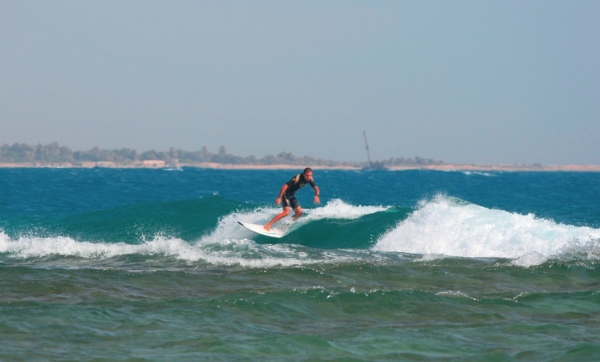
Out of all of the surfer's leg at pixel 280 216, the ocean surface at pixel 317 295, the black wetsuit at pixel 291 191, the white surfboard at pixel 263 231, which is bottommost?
the ocean surface at pixel 317 295

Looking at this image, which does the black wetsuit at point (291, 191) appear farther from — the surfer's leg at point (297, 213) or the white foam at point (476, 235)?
the white foam at point (476, 235)

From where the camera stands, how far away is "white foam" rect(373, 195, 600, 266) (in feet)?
60.2

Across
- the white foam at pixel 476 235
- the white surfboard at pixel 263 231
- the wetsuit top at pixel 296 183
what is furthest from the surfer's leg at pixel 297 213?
the white foam at pixel 476 235

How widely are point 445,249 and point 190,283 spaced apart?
796 cm

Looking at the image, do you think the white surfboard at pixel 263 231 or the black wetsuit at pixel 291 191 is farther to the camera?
the white surfboard at pixel 263 231

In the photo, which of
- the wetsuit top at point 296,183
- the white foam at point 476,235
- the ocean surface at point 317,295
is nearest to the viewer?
the ocean surface at point 317,295

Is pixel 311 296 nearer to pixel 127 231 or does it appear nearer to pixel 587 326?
pixel 587 326

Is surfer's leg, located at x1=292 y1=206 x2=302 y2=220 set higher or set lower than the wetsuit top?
lower

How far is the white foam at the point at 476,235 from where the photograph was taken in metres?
18.4

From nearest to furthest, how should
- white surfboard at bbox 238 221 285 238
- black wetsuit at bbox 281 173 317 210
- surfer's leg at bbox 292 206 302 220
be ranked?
1. black wetsuit at bbox 281 173 317 210
2. surfer's leg at bbox 292 206 302 220
3. white surfboard at bbox 238 221 285 238

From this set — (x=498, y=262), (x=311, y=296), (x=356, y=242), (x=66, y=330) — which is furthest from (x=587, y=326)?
(x=356, y=242)

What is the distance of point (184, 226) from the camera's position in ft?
77.2

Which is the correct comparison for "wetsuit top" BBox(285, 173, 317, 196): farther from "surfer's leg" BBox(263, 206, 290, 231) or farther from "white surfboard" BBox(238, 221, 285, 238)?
"white surfboard" BBox(238, 221, 285, 238)

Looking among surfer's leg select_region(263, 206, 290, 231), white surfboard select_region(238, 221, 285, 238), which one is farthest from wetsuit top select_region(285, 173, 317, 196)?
white surfboard select_region(238, 221, 285, 238)
